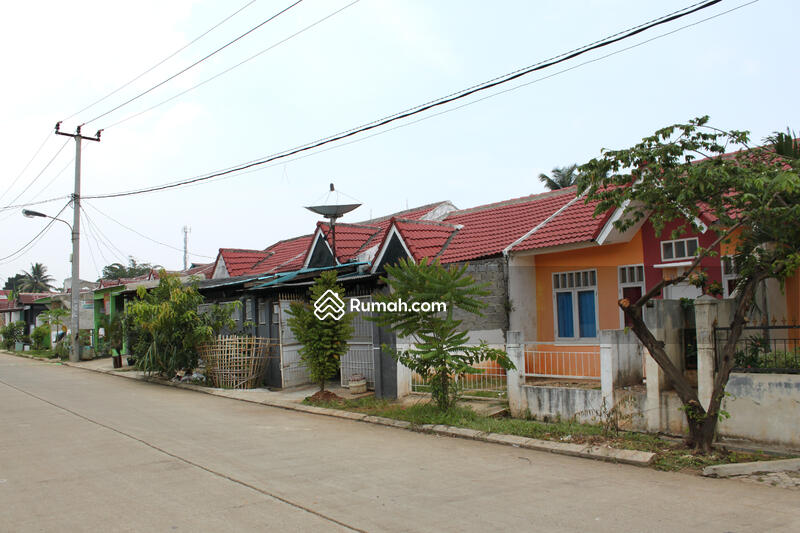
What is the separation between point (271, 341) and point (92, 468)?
972 cm

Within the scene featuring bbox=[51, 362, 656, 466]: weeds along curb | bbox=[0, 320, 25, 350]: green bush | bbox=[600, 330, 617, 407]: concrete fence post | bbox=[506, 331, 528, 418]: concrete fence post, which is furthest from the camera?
bbox=[0, 320, 25, 350]: green bush

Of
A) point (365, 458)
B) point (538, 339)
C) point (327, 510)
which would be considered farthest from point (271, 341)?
point (327, 510)

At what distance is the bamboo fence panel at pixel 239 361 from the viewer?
1698 cm

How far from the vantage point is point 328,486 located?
691 cm

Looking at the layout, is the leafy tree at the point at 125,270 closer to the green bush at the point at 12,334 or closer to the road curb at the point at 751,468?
the green bush at the point at 12,334

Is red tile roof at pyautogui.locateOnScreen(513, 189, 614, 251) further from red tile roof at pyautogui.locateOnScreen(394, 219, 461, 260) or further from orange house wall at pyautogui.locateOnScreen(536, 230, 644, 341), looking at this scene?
red tile roof at pyautogui.locateOnScreen(394, 219, 461, 260)

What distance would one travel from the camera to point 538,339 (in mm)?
14766

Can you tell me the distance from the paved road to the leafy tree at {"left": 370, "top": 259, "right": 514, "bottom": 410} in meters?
1.28

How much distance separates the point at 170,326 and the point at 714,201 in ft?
49.8

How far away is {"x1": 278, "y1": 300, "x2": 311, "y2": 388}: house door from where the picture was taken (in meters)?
16.6

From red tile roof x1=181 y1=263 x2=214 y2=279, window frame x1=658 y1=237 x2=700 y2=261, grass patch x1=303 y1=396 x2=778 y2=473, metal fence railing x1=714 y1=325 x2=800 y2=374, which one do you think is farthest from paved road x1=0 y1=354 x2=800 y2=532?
red tile roof x1=181 y1=263 x2=214 y2=279

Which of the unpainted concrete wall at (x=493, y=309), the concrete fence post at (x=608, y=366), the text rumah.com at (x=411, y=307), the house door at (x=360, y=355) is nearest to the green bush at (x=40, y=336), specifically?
the house door at (x=360, y=355)

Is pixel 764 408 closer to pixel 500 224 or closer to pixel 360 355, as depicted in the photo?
pixel 500 224

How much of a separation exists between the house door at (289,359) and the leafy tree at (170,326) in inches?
87.0
